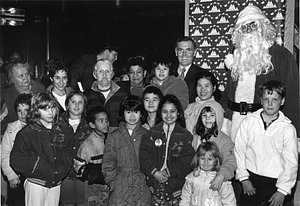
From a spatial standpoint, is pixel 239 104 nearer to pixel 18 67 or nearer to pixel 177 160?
pixel 177 160

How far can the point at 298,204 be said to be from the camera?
170 inches

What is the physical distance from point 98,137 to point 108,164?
1.36 ft

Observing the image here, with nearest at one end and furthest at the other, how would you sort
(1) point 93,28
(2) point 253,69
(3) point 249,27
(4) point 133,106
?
1. (4) point 133,106
2. (2) point 253,69
3. (3) point 249,27
4. (1) point 93,28

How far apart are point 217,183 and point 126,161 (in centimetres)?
84

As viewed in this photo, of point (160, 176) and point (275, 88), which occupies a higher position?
point (275, 88)

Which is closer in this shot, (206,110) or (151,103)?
(206,110)

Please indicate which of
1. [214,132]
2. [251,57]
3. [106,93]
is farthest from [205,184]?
[106,93]

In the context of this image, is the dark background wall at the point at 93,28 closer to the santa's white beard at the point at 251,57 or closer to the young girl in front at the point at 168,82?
the young girl in front at the point at 168,82

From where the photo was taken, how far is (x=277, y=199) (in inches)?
126

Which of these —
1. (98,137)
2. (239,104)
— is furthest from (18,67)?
(239,104)

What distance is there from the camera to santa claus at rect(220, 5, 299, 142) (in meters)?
3.67

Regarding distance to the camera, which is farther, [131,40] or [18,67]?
[131,40]

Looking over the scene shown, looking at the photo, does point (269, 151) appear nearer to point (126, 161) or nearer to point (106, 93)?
point (126, 161)

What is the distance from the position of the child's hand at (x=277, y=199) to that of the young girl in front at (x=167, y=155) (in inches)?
28.7
